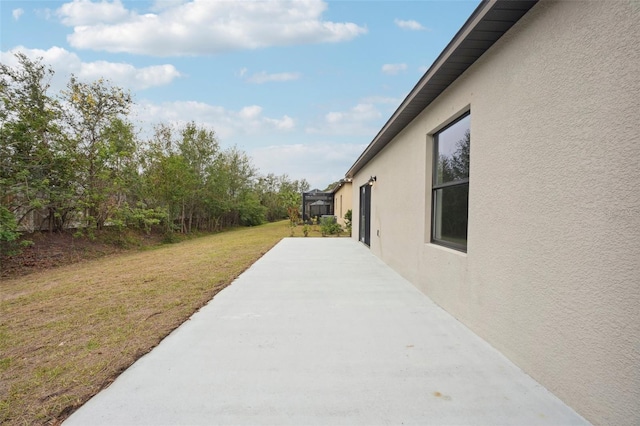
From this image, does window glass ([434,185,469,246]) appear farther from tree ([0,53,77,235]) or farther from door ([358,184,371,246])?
tree ([0,53,77,235])

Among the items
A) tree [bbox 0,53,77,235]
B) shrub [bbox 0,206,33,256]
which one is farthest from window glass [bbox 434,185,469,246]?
tree [bbox 0,53,77,235]

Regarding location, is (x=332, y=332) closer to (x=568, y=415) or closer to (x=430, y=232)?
(x=568, y=415)

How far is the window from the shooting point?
12.4 feet

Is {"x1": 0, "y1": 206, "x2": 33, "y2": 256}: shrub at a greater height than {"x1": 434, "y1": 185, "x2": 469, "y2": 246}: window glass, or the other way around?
{"x1": 434, "y1": 185, "x2": 469, "y2": 246}: window glass

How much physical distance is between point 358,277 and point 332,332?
2819 millimetres

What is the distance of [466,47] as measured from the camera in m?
3.02

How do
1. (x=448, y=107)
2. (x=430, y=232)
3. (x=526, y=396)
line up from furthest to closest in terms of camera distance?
1. (x=430, y=232)
2. (x=448, y=107)
3. (x=526, y=396)

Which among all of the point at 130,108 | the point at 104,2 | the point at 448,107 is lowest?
the point at 448,107

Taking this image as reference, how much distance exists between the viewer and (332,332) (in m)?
3.32

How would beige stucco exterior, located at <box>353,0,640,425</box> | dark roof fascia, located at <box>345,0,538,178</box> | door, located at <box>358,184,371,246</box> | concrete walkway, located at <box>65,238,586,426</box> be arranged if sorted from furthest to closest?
door, located at <box>358,184,371,246</box> < dark roof fascia, located at <box>345,0,538,178</box> < concrete walkway, located at <box>65,238,586,426</box> < beige stucco exterior, located at <box>353,0,640,425</box>

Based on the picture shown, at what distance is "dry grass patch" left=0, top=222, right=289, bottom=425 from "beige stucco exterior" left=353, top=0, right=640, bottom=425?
325 centimetres

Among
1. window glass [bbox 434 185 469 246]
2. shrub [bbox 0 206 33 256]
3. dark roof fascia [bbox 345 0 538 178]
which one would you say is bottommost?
shrub [bbox 0 206 33 256]

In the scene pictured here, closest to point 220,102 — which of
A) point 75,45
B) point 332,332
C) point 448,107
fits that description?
point 75,45

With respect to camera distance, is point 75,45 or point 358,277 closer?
point 358,277
